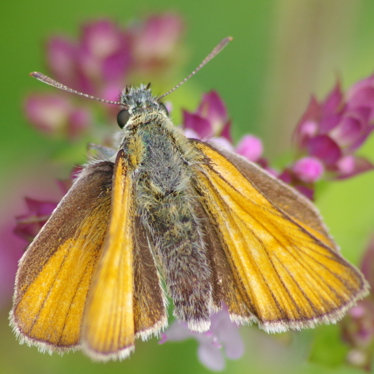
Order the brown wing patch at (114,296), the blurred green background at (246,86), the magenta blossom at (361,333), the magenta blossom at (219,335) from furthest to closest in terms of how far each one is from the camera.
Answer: the blurred green background at (246,86)
the magenta blossom at (361,333)
the magenta blossom at (219,335)
the brown wing patch at (114,296)

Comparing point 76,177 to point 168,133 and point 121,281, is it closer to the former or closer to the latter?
point 168,133

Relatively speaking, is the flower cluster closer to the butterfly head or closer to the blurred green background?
the blurred green background

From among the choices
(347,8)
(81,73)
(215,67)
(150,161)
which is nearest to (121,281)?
(150,161)

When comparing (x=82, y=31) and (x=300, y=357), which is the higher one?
(x=82, y=31)

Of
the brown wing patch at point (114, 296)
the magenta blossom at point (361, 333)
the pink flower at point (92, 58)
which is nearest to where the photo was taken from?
the brown wing patch at point (114, 296)

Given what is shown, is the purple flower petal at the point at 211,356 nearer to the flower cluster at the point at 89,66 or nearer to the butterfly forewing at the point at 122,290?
the butterfly forewing at the point at 122,290

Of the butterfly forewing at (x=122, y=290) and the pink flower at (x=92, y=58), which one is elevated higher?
the pink flower at (x=92, y=58)

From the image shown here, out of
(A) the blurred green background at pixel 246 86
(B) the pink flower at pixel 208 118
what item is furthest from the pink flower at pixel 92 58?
(B) the pink flower at pixel 208 118

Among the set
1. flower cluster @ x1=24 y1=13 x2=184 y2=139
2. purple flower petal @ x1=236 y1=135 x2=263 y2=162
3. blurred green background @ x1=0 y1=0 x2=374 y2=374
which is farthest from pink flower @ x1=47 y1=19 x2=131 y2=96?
purple flower petal @ x1=236 y1=135 x2=263 y2=162
